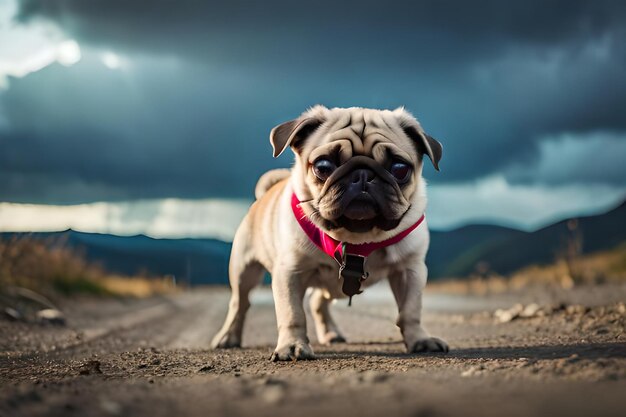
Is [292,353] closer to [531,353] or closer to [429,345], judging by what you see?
[429,345]

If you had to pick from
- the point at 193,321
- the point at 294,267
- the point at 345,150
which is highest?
the point at 345,150

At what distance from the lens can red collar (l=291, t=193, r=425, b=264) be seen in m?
4.44

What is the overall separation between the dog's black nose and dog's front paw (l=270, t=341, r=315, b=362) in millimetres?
1159

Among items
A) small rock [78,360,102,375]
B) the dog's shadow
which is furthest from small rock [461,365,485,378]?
small rock [78,360,102,375]

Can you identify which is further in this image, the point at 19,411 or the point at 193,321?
the point at 193,321

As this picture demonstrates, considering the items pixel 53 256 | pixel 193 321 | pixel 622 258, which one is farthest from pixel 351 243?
pixel 622 258

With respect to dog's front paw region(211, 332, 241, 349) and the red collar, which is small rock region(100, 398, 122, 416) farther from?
dog's front paw region(211, 332, 241, 349)

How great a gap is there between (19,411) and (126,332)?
21.2 ft

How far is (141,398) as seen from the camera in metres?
2.38

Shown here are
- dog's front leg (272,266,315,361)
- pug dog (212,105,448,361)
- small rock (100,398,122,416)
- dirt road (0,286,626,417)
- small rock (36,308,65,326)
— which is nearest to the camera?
dirt road (0,286,626,417)

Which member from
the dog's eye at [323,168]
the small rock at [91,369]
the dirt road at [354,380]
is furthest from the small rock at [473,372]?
the small rock at [91,369]

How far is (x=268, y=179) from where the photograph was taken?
6820 mm

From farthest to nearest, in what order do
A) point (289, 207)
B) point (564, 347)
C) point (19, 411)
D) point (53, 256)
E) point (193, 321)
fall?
point (53, 256), point (193, 321), point (289, 207), point (564, 347), point (19, 411)

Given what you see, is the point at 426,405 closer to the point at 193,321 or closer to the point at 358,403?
the point at 358,403
